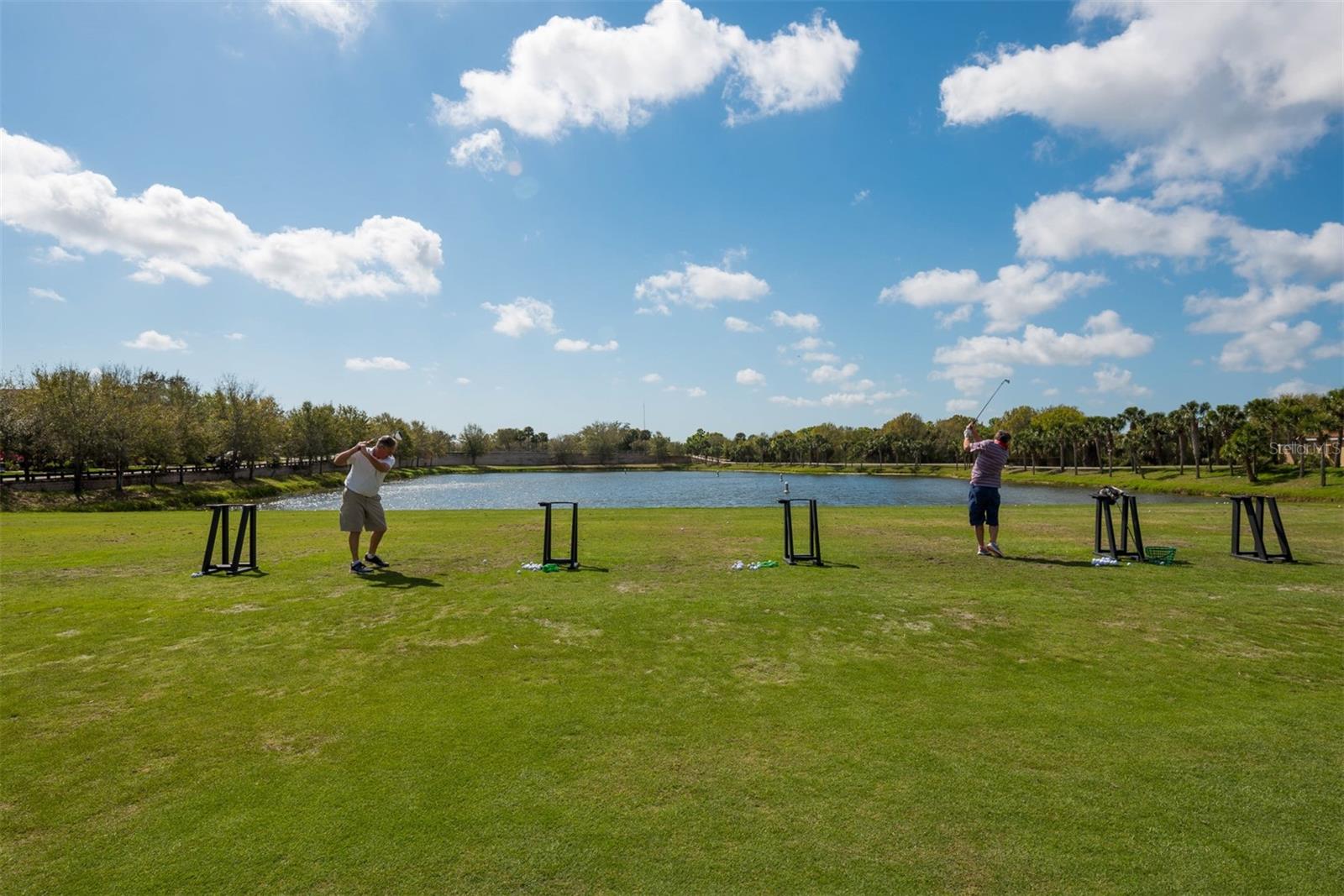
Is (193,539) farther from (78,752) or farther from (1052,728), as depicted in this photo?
(1052,728)

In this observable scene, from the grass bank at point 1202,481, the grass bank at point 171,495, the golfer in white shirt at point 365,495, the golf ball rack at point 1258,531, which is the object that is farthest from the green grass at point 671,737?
the grass bank at point 1202,481

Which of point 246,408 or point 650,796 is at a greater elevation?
point 246,408

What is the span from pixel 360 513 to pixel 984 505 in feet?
37.5

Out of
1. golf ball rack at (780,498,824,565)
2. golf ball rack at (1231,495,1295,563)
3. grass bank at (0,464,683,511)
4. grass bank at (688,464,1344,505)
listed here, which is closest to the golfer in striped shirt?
golf ball rack at (780,498,824,565)

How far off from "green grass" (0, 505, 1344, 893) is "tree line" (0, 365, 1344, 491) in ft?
160

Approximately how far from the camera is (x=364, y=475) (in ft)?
36.3

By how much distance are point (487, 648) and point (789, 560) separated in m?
6.54

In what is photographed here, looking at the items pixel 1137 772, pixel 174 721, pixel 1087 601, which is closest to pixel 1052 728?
pixel 1137 772

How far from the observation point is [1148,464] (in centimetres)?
12006

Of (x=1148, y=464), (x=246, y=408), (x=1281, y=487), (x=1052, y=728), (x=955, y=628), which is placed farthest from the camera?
(x=1148, y=464)

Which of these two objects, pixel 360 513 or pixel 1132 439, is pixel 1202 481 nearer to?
pixel 1132 439

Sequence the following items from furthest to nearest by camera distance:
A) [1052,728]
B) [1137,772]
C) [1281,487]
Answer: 1. [1281,487]
2. [1052,728]
3. [1137,772]

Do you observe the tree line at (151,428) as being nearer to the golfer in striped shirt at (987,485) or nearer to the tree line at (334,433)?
the tree line at (334,433)

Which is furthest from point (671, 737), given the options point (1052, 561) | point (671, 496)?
point (671, 496)
